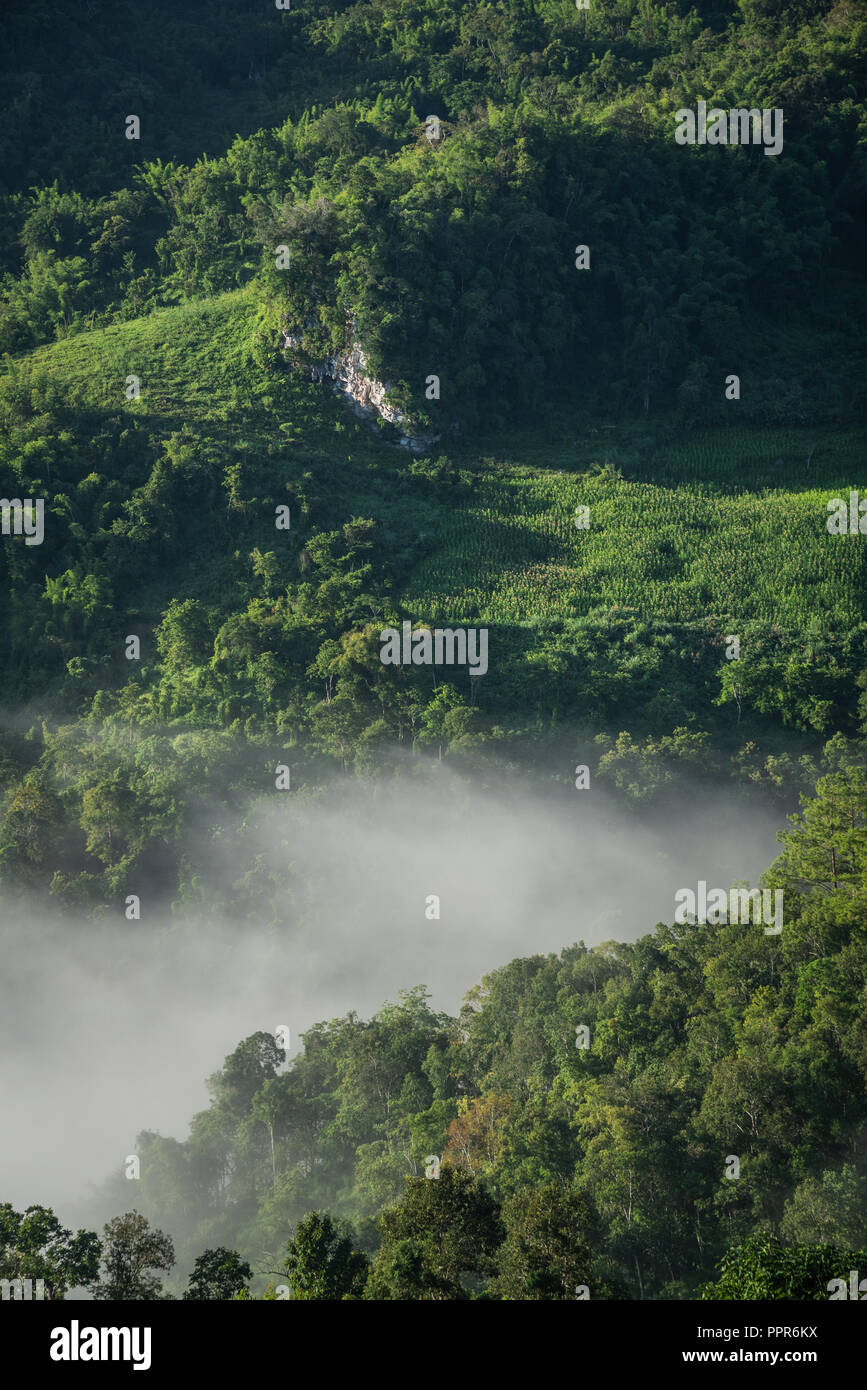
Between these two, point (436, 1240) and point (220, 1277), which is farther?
point (220, 1277)

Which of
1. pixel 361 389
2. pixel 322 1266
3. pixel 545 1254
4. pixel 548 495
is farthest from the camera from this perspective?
pixel 361 389

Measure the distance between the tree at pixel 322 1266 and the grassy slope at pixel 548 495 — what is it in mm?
30642

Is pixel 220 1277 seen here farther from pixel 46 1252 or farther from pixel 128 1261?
Result: pixel 46 1252

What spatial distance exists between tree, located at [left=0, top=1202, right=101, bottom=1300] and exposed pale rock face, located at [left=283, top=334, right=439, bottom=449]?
42.6 meters

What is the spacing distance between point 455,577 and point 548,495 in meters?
7.49

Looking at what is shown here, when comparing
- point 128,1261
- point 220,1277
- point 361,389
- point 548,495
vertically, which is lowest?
point 220,1277

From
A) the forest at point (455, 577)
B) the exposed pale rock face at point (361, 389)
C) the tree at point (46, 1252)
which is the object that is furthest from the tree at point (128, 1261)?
the exposed pale rock face at point (361, 389)

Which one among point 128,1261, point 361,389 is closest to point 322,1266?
point 128,1261

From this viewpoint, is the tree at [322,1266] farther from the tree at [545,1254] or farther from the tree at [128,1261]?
the tree at [545,1254]

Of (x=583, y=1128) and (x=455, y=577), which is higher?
(x=455, y=577)

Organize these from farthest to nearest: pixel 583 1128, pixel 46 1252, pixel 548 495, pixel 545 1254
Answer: pixel 548 495, pixel 583 1128, pixel 46 1252, pixel 545 1254

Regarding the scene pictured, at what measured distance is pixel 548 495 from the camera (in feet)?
190

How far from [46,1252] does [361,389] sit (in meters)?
45.0
